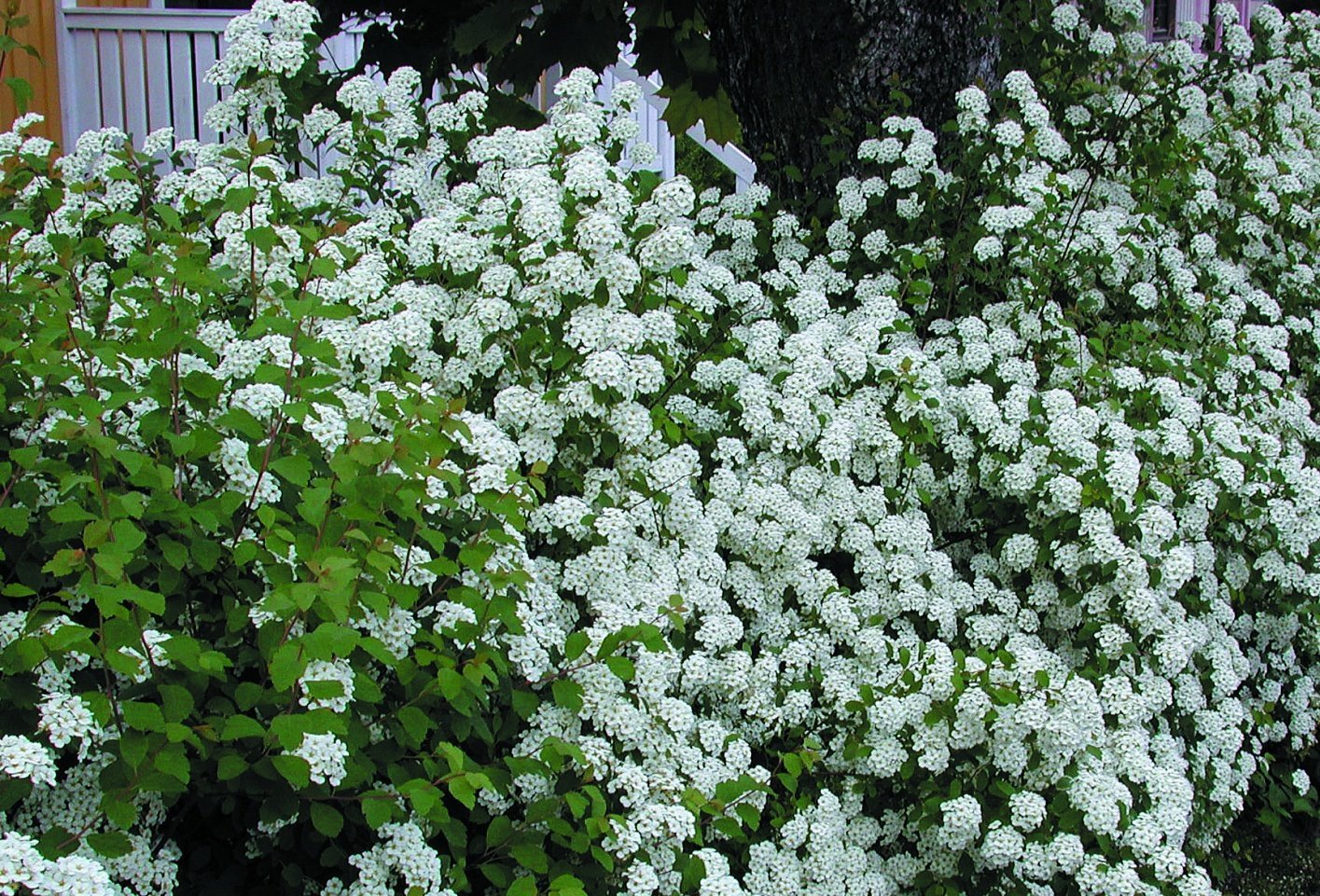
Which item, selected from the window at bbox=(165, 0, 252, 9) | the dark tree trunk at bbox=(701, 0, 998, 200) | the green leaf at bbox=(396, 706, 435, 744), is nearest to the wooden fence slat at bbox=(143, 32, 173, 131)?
the window at bbox=(165, 0, 252, 9)

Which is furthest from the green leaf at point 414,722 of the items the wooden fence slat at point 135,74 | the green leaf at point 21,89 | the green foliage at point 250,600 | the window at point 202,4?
the window at point 202,4

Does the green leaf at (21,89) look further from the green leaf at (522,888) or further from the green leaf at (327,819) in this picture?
the green leaf at (522,888)

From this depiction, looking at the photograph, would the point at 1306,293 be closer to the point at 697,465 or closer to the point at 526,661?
the point at 697,465

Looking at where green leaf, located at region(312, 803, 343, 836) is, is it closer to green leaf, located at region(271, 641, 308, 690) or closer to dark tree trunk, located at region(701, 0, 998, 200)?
green leaf, located at region(271, 641, 308, 690)

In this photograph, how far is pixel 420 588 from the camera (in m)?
2.56

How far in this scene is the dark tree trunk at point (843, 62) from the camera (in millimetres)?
4867

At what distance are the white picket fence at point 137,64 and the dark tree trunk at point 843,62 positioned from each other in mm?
2097

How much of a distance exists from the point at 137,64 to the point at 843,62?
4.14 meters

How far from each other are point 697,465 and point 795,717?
0.61 metres

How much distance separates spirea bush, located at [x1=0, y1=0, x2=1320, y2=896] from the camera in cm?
218

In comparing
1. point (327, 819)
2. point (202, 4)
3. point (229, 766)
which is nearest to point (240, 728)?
point (229, 766)

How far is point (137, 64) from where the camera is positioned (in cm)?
725

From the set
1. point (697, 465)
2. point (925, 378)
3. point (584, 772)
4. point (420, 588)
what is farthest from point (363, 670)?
point (925, 378)

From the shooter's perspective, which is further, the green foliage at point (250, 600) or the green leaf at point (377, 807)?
the green leaf at point (377, 807)
